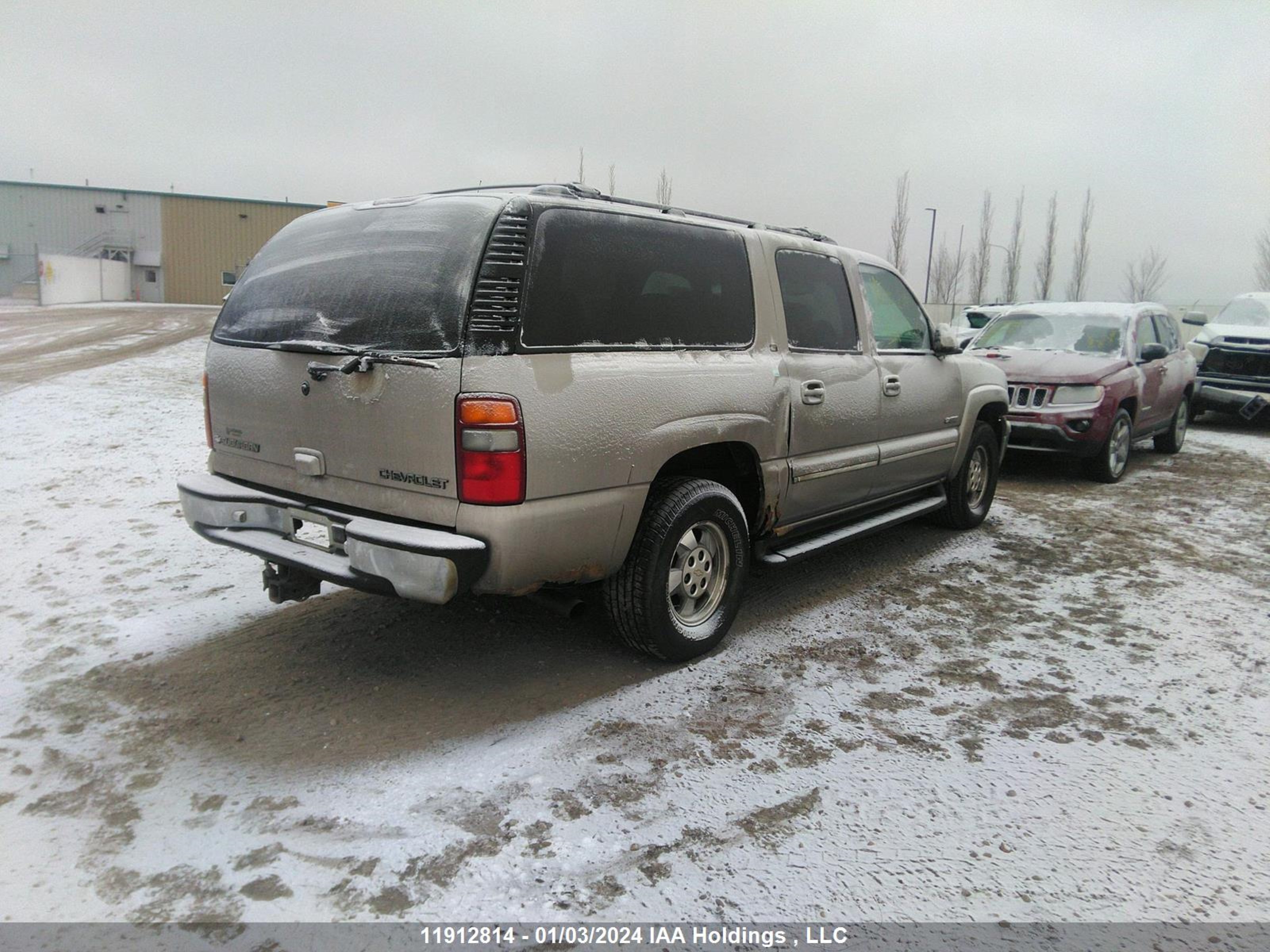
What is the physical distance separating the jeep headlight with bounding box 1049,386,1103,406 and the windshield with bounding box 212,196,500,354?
685 centimetres

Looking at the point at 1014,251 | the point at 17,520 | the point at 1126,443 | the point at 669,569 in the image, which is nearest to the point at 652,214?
the point at 669,569

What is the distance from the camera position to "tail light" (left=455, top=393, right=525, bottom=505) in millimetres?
3043

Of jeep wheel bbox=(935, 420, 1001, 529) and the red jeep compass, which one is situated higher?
the red jeep compass

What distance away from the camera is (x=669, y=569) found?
3797 mm

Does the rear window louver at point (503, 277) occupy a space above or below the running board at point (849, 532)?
above

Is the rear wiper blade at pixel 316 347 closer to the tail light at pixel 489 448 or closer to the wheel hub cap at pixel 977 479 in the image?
the tail light at pixel 489 448

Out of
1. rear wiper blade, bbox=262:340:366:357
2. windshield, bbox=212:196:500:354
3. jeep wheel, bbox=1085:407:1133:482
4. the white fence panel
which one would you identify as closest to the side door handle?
windshield, bbox=212:196:500:354

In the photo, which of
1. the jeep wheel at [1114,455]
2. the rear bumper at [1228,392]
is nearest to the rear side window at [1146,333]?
the jeep wheel at [1114,455]

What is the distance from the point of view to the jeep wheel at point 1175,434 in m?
10.4

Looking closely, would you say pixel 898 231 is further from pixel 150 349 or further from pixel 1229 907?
pixel 1229 907

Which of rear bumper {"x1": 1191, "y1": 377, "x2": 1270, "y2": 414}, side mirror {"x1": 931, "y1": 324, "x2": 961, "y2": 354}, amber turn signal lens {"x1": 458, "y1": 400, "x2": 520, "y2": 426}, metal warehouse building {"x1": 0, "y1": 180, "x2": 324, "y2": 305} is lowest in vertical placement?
rear bumper {"x1": 1191, "y1": 377, "x2": 1270, "y2": 414}

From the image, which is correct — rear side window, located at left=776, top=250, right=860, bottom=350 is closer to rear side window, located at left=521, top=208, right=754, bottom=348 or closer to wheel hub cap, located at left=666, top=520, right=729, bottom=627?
rear side window, located at left=521, top=208, right=754, bottom=348

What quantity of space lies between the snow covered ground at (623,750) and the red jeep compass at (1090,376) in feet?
9.64

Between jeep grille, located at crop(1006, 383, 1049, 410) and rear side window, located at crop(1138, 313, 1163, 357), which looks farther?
rear side window, located at crop(1138, 313, 1163, 357)
